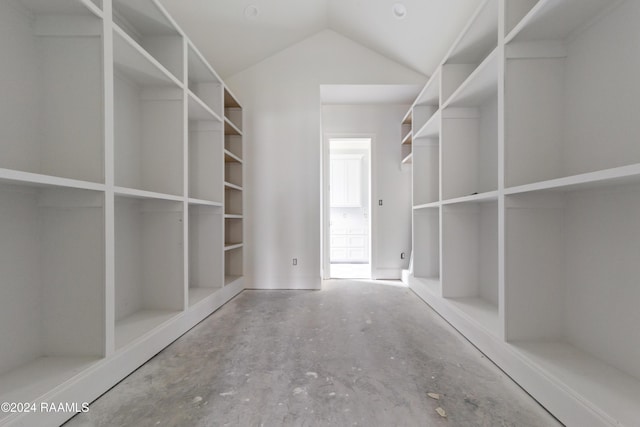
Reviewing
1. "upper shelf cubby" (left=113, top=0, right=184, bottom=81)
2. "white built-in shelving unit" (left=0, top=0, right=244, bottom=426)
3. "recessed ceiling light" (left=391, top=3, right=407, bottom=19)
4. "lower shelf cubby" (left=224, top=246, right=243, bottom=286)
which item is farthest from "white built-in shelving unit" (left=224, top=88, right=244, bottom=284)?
"recessed ceiling light" (left=391, top=3, right=407, bottom=19)

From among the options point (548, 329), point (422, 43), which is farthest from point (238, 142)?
point (548, 329)

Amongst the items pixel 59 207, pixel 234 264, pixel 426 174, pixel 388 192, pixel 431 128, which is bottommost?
pixel 234 264

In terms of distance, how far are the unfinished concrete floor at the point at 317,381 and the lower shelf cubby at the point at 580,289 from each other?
0.25 m

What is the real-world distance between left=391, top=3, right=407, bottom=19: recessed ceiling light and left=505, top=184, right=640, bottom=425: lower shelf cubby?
2.28m

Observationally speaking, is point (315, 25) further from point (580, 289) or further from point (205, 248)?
point (580, 289)

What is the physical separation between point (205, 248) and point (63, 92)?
5.65 ft

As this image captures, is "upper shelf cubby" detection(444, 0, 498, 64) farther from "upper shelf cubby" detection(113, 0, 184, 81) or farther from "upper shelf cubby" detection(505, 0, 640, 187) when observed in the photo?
"upper shelf cubby" detection(113, 0, 184, 81)

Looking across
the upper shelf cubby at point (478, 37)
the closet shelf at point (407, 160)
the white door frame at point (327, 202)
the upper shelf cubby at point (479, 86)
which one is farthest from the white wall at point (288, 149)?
the upper shelf cubby at point (479, 86)

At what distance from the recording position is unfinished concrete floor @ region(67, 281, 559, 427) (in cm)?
114

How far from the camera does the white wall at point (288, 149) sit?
343 centimetres

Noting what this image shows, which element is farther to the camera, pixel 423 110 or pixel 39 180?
pixel 423 110

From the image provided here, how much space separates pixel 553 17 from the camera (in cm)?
130

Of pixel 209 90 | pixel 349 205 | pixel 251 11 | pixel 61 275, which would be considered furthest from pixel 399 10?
pixel 349 205

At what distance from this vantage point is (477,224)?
243 cm
